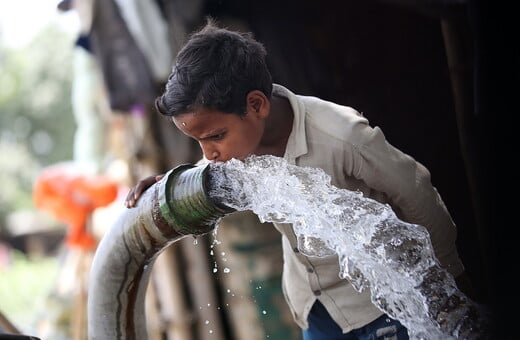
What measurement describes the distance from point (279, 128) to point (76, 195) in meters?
2.95

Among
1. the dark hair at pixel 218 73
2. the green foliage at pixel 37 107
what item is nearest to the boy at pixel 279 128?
the dark hair at pixel 218 73

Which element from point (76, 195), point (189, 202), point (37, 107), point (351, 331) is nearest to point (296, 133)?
point (189, 202)

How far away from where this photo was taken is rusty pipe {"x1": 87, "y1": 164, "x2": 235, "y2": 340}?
1.65 meters

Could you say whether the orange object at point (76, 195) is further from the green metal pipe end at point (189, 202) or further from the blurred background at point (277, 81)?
the green metal pipe end at point (189, 202)

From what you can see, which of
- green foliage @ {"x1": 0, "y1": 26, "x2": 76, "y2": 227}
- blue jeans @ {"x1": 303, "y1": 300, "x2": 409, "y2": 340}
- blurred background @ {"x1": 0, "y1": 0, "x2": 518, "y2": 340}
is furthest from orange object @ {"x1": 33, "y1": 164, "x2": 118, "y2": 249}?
green foliage @ {"x1": 0, "y1": 26, "x2": 76, "y2": 227}

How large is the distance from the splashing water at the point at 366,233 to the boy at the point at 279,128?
0.02 m

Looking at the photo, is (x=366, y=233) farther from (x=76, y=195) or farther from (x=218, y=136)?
(x=76, y=195)

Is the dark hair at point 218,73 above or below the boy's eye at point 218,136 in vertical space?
above

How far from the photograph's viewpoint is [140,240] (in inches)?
68.5

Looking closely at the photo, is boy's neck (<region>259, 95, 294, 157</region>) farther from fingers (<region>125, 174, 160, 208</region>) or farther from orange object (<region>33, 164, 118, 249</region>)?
orange object (<region>33, 164, 118, 249</region>)

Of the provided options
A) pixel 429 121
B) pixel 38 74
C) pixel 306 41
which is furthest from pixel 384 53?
pixel 38 74

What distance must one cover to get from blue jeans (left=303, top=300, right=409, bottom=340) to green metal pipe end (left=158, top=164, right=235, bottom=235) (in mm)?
470

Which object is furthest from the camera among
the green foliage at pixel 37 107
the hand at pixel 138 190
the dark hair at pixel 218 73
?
the green foliage at pixel 37 107

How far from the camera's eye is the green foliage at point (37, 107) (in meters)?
11.9
